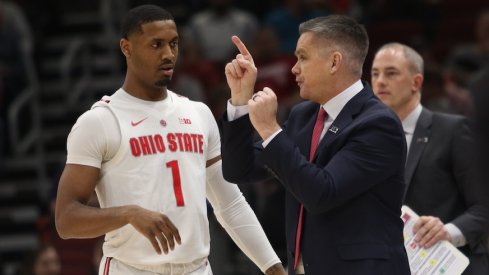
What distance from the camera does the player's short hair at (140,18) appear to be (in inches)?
183

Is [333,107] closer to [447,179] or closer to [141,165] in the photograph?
[141,165]

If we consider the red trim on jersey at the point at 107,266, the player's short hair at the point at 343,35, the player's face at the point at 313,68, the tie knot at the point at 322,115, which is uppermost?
the player's short hair at the point at 343,35

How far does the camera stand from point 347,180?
4.22 metres

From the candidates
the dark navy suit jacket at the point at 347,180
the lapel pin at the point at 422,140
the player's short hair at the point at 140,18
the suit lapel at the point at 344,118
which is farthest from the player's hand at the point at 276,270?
the player's short hair at the point at 140,18

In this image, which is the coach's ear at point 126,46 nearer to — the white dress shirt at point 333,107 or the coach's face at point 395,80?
the white dress shirt at point 333,107

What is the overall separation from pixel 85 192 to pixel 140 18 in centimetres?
85

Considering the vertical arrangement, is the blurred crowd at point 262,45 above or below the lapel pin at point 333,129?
below

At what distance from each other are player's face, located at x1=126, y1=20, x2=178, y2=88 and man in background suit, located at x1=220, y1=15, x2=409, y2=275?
14.9 inches

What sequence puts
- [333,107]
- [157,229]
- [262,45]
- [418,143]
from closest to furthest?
[157,229]
[333,107]
[418,143]
[262,45]

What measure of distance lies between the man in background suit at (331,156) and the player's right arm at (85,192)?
55cm

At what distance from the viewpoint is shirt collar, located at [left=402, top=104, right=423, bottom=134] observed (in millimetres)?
5746

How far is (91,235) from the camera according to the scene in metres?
4.46

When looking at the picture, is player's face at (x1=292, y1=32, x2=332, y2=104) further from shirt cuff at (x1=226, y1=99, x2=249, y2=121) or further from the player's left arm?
the player's left arm

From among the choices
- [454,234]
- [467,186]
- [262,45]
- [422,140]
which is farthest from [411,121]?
[262,45]
